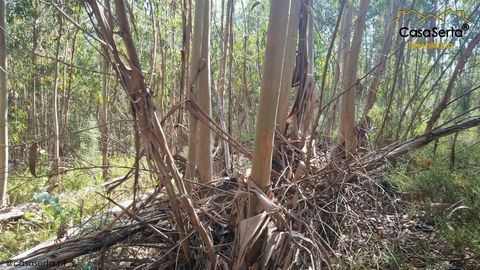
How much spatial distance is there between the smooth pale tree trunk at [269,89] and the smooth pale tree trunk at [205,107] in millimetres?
488

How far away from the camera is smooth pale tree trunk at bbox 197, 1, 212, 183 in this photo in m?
1.92

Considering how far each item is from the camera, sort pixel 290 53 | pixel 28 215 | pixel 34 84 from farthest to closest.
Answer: pixel 34 84 < pixel 28 215 < pixel 290 53

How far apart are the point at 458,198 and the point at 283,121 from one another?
3.76 feet

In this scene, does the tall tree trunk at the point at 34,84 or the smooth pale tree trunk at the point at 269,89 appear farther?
the tall tree trunk at the point at 34,84

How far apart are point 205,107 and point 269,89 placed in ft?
1.95

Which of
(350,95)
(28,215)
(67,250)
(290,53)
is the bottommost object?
(28,215)

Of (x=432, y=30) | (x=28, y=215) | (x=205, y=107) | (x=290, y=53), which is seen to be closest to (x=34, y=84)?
(x=28, y=215)

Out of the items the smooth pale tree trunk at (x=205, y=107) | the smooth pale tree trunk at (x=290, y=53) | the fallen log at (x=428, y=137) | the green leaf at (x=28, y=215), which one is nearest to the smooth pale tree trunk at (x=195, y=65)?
the smooth pale tree trunk at (x=205, y=107)

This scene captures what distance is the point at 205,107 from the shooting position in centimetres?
198

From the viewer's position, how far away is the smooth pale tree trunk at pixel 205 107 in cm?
192

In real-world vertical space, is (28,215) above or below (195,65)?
below

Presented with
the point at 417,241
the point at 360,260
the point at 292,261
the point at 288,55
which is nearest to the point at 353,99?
the point at 288,55

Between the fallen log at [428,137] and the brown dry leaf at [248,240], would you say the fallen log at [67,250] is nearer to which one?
the brown dry leaf at [248,240]

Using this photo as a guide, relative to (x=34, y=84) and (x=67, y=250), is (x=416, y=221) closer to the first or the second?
(x=67, y=250)
